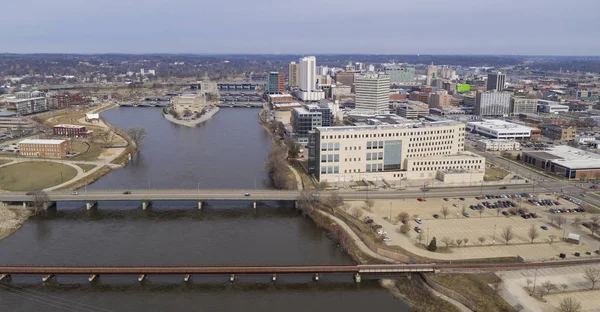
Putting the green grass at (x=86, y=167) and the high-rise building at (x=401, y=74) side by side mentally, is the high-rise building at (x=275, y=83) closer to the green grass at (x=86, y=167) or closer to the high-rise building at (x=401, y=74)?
the high-rise building at (x=401, y=74)

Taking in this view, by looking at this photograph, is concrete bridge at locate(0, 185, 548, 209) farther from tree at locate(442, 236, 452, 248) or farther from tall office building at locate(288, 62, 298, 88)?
tall office building at locate(288, 62, 298, 88)

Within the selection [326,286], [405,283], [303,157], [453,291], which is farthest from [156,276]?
[303,157]

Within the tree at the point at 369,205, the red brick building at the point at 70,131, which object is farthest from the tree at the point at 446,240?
the red brick building at the point at 70,131

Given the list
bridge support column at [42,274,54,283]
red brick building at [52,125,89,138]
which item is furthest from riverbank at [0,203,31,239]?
red brick building at [52,125,89,138]

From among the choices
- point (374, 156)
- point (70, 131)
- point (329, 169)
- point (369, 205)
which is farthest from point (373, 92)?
point (369, 205)

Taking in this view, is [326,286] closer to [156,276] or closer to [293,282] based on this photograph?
[293,282]

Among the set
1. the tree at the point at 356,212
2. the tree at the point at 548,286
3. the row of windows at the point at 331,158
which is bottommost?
the tree at the point at 548,286
